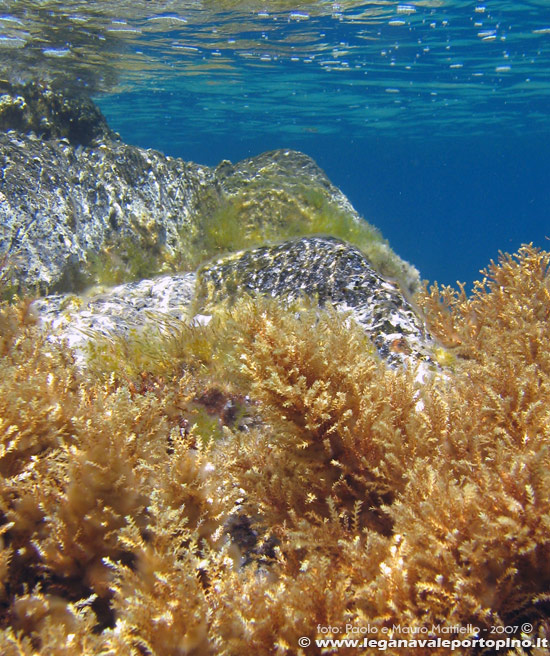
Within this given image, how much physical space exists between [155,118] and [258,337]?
3841 centimetres

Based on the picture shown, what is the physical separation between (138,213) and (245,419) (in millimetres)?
6075

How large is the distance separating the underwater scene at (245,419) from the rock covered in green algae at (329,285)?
0.12ft

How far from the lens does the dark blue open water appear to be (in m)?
14.1

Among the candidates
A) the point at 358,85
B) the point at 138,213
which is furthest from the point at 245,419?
the point at 358,85

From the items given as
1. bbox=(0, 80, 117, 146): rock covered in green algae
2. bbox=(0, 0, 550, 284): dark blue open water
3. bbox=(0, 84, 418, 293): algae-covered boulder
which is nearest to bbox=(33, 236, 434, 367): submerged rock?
bbox=(0, 84, 418, 293): algae-covered boulder

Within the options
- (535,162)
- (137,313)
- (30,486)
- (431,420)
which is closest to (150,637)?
(30,486)

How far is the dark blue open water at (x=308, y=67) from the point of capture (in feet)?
46.2

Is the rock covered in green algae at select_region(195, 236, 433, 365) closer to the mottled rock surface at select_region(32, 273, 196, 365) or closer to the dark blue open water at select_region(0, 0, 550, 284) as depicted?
the mottled rock surface at select_region(32, 273, 196, 365)

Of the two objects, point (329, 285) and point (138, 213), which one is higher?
point (138, 213)

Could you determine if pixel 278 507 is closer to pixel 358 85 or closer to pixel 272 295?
pixel 272 295

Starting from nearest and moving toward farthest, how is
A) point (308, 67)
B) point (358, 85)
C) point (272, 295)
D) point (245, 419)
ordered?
point (245, 419)
point (272, 295)
point (308, 67)
point (358, 85)

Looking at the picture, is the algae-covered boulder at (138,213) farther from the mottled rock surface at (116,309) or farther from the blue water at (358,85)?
the blue water at (358,85)

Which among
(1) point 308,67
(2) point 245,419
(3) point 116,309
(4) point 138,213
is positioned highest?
(1) point 308,67

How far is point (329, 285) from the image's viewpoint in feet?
17.3
